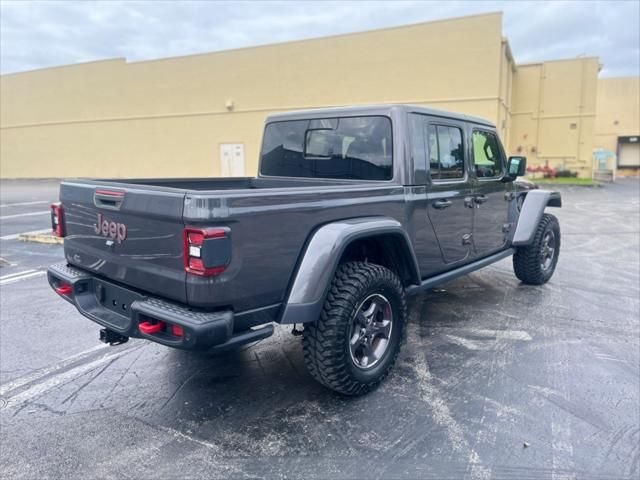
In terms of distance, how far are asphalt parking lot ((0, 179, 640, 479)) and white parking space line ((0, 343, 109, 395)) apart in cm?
2

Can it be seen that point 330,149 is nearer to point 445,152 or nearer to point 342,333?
point 445,152

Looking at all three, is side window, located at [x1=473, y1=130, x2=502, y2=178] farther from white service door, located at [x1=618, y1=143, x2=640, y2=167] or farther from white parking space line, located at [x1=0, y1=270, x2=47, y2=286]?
white service door, located at [x1=618, y1=143, x2=640, y2=167]

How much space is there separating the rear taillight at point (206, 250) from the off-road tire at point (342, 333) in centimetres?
83

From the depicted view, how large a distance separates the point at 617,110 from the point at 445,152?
43.2m

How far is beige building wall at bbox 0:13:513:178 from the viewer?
1961 cm

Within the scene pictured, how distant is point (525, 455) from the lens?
271cm

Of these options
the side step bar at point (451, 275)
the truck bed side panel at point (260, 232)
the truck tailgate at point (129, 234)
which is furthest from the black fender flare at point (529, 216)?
the truck tailgate at point (129, 234)

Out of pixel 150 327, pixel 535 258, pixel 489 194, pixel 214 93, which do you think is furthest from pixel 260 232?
pixel 214 93

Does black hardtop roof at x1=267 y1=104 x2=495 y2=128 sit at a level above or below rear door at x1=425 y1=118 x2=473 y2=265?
above

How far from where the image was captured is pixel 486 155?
4.92 m

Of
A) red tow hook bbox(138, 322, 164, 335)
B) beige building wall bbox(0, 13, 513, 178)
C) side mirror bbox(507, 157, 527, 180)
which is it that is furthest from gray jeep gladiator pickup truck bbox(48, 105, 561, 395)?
beige building wall bbox(0, 13, 513, 178)

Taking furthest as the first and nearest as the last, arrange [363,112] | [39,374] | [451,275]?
[451,275], [363,112], [39,374]

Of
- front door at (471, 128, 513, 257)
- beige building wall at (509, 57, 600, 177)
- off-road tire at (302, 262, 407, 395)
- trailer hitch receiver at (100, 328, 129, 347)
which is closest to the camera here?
off-road tire at (302, 262, 407, 395)

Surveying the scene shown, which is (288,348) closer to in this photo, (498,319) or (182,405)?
(182,405)
